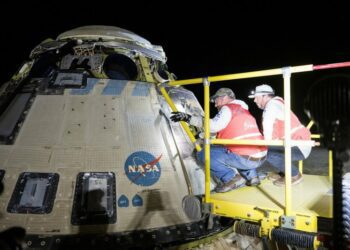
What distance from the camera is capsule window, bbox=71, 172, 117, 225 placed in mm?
3406

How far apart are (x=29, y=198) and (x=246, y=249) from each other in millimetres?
2547

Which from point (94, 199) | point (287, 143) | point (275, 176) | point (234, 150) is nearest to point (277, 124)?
point (234, 150)

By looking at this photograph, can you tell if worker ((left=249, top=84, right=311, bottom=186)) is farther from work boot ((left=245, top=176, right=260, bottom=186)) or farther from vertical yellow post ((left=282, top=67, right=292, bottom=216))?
vertical yellow post ((left=282, top=67, right=292, bottom=216))

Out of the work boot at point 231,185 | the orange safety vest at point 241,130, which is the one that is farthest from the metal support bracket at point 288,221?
the orange safety vest at point 241,130

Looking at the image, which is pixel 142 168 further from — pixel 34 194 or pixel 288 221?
pixel 288 221

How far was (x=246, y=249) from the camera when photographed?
357 centimetres

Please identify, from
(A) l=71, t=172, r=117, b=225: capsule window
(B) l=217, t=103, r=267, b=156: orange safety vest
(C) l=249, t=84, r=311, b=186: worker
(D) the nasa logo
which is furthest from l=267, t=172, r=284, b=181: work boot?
(A) l=71, t=172, r=117, b=225: capsule window

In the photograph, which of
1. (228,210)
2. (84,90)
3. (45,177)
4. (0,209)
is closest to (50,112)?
(84,90)

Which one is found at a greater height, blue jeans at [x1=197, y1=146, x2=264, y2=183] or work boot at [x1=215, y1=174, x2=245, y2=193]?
blue jeans at [x1=197, y1=146, x2=264, y2=183]

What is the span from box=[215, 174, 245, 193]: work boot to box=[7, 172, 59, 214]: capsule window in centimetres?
194

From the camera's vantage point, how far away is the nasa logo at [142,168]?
386 centimetres

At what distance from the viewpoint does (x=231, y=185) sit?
3.76 metres

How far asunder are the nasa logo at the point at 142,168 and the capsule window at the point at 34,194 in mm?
876

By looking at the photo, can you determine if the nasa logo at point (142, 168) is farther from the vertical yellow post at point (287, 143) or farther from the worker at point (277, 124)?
the vertical yellow post at point (287, 143)
